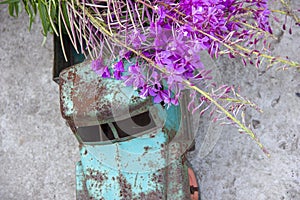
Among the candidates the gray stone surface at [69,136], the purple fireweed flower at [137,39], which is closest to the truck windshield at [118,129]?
the purple fireweed flower at [137,39]

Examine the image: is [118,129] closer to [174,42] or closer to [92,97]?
[92,97]

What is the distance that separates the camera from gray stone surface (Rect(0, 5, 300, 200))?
5.07 ft

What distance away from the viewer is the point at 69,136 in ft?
5.77

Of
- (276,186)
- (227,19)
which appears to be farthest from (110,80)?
(276,186)

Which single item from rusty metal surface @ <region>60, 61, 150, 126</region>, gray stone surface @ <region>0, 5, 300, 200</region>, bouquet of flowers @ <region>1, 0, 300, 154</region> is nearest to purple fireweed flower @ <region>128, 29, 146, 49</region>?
bouquet of flowers @ <region>1, 0, 300, 154</region>

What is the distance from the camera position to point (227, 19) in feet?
3.14

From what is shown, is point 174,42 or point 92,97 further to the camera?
point 92,97

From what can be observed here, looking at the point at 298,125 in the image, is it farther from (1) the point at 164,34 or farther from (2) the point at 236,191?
(1) the point at 164,34

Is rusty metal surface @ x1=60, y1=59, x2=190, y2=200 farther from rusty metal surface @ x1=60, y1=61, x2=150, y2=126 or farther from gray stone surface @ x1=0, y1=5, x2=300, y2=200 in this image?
gray stone surface @ x1=0, y1=5, x2=300, y2=200

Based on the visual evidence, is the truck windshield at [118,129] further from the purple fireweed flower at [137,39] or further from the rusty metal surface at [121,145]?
the purple fireweed flower at [137,39]

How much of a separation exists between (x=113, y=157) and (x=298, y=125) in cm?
69

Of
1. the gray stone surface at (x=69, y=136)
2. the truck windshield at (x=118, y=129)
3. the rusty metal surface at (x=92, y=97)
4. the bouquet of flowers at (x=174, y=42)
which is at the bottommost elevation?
the gray stone surface at (x=69, y=136)

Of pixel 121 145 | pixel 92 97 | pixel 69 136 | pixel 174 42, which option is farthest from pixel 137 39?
pixel 69 136

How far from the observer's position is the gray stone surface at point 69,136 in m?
1.54
